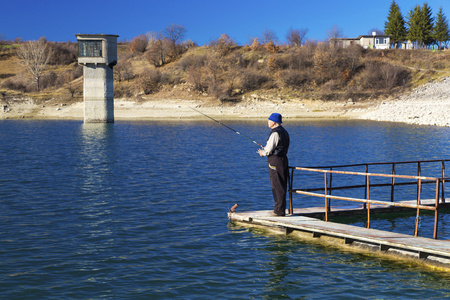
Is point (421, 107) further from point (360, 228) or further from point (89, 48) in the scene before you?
point (360, 228)

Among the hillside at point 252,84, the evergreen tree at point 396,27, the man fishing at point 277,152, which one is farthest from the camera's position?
the evergreen tree at point 396,27

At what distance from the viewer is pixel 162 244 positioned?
1159 cm

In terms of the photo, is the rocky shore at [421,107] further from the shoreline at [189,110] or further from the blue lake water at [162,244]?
the blue lake water at [162,244]

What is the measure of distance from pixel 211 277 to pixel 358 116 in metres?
57.6

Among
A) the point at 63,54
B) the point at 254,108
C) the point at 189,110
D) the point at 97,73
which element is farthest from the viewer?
the point at 63,54

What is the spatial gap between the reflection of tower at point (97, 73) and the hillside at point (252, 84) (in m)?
10.2

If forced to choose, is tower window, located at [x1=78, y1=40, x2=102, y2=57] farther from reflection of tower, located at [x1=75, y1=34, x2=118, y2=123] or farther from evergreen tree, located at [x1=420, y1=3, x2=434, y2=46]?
evergreen tree, located at [x1=420, y1=3, x2=434, y2=46]

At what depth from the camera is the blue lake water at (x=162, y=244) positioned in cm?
908

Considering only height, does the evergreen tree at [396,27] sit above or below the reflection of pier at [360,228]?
above

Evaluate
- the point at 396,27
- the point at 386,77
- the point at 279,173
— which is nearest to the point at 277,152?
the point at 279,173

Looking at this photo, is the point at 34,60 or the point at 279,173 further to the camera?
the point at 34,60

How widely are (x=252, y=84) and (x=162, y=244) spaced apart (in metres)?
65.2

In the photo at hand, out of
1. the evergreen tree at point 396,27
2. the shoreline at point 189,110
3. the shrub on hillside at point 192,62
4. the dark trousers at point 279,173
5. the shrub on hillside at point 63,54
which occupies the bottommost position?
the dark trousers at point 279,173

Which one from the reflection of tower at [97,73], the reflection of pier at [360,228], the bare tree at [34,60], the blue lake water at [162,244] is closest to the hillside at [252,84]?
the bare tree at [34,60]
